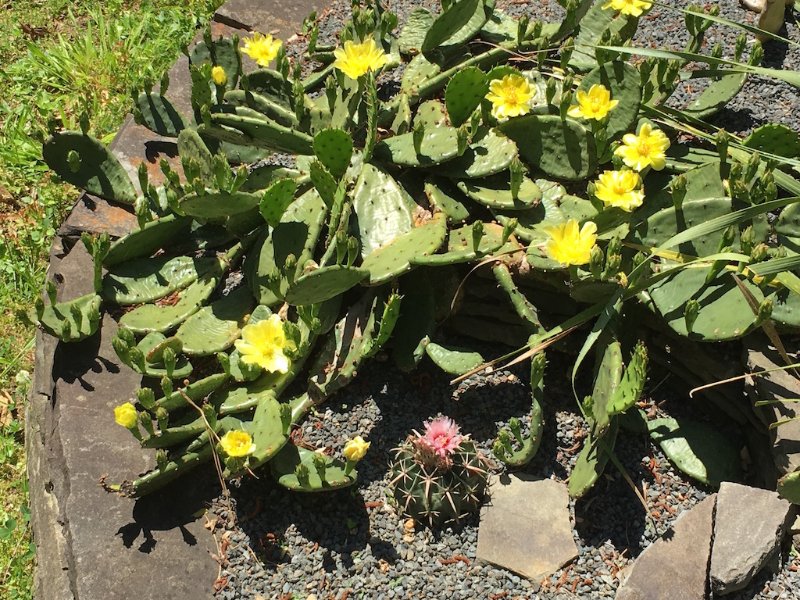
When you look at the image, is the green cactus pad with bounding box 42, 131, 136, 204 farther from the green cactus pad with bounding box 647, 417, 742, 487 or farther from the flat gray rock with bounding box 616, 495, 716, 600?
the flat gray rock with bounding box 616, 495, 716, 600

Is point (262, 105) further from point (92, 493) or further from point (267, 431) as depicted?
point (92, 493)

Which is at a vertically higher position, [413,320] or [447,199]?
[447,199]

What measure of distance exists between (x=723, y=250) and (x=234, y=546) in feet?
5.74

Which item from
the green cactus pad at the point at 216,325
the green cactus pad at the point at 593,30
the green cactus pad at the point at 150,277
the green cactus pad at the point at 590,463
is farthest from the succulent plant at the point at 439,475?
the green cactus pad at the point at 593,30

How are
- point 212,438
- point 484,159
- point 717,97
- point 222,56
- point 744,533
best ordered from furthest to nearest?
point 222,56
point 717,97
point 484,159
point 212,438
point 744,533

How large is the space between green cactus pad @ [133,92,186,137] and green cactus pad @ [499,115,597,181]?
4.14ft

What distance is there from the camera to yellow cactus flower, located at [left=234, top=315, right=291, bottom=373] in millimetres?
2768

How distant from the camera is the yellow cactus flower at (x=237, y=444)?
8.63 ft

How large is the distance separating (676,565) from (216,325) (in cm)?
162

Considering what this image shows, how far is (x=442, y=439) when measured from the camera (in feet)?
8.63

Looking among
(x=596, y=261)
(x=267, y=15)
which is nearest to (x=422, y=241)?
(x=596, y=261)

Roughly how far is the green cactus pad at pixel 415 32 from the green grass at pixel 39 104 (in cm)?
106

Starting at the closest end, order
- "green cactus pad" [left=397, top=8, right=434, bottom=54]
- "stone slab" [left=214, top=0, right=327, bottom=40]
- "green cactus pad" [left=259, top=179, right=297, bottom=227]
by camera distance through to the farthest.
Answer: "green cactus pad" [left=259, top=179, right=297, bottom=227] < "green cactus pad" [left=397, top=8, right=434, bottom=54] < "stone slab" [left=214, top=0, right=327, bottom=40]

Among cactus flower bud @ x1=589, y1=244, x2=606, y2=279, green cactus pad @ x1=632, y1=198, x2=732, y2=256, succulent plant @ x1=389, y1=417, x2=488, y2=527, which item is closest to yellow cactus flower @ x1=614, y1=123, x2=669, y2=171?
green cactus pad @ x1=632, y1=198, x2=732, y2=256
